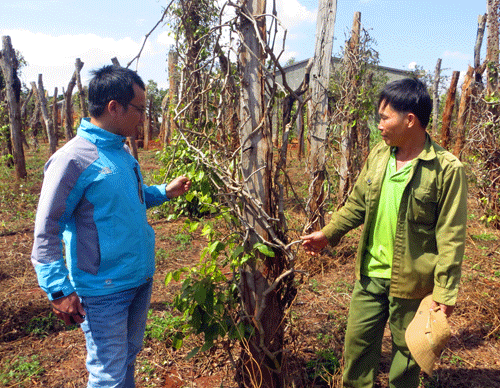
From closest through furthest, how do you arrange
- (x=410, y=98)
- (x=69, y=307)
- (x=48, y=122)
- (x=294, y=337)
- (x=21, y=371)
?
(x=69, y=307)
(x=410, y=98)
(x=294, y=337)
(x=21, y=371)
(x=48, y=122)

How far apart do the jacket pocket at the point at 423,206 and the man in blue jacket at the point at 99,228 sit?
4.40ft

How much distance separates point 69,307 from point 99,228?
0.36 meters

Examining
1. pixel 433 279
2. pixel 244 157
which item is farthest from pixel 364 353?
pixel 244 157

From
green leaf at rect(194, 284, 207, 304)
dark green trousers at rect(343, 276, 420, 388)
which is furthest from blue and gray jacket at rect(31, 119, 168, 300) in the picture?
dark green trousers at rect(343, 276, 420, 388)

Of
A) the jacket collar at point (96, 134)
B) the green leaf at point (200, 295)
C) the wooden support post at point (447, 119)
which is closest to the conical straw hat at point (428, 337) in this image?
the green leaf at point (200, 295)

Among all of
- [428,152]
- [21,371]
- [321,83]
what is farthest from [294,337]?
[321,83]

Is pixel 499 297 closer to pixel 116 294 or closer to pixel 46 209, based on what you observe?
pixel 116 294

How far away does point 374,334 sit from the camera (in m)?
2.15

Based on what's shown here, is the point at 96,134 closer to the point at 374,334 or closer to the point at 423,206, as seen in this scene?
the point at 423,206

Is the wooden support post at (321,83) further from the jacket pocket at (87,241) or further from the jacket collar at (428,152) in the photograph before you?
the jacket pocket at (87,241)

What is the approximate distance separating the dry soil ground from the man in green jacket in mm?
398

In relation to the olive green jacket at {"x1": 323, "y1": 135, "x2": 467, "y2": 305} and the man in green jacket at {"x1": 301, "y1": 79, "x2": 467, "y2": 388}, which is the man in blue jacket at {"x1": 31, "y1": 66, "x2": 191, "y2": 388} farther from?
the olive green jacket at {"x1": 323, "y1": 135, "x2": 467, "y2": 305}

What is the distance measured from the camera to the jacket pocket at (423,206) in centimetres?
189

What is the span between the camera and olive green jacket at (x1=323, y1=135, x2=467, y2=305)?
5.96ft
